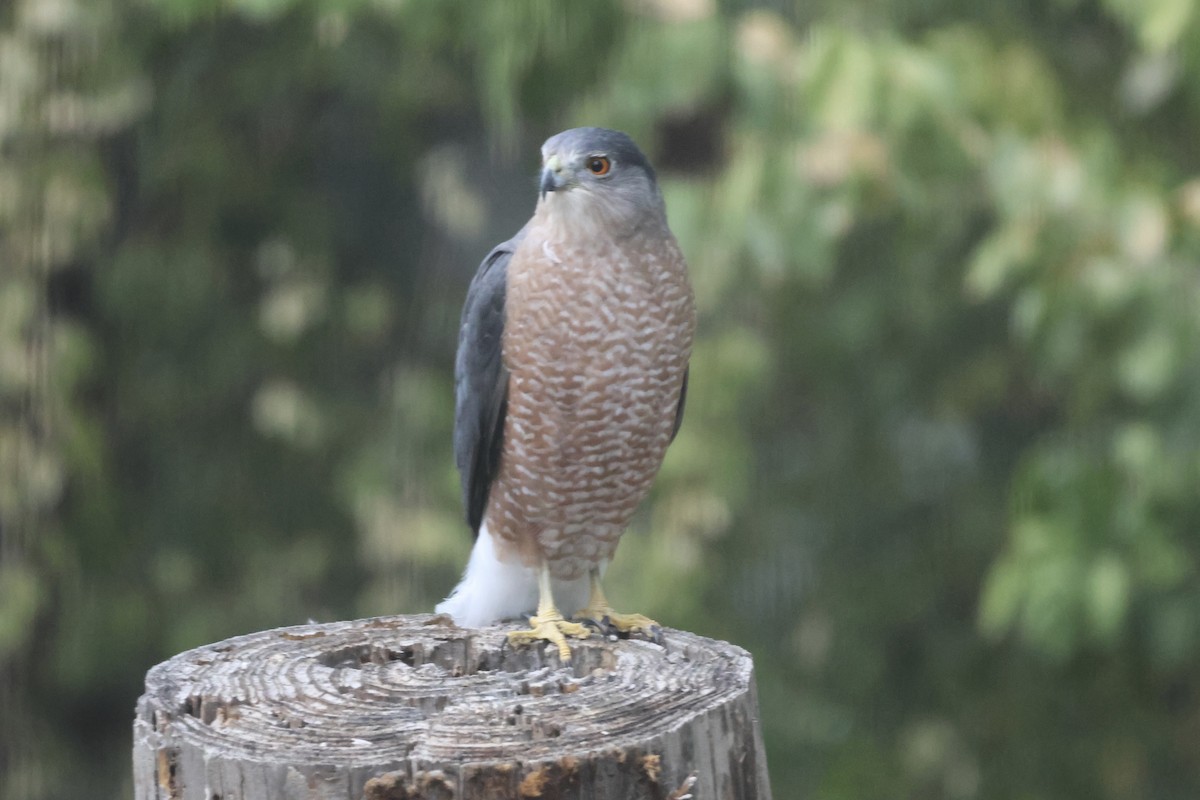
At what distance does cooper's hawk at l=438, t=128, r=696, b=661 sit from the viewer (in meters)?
3.52

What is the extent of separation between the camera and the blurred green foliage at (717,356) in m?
4.62

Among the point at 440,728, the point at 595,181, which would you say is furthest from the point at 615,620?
the point at 440,728

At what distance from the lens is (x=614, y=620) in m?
3.73

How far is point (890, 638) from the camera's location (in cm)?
813

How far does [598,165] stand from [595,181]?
0.06 m

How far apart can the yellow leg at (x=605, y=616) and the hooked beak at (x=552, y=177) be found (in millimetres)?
1045

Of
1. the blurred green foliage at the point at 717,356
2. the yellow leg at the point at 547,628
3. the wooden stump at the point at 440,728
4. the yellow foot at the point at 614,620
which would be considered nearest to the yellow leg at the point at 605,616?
the yellow foot at the point at 614,620

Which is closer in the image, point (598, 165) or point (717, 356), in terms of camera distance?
point (598, 165)

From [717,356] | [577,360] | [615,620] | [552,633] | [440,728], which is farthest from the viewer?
[717,356]

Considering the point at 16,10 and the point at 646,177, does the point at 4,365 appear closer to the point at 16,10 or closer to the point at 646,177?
the point at 16,10

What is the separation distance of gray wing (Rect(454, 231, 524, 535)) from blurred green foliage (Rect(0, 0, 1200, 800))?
87 centimetres

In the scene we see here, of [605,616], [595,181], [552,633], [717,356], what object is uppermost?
[595,181]

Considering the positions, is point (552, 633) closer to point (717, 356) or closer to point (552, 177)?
point (552, 177)

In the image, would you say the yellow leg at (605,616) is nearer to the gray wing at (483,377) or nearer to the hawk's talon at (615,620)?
the hawk's talon at (615,620)
